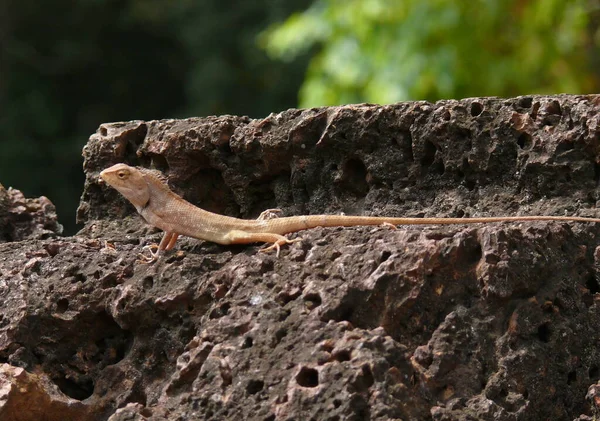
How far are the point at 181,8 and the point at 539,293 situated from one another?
13.8m

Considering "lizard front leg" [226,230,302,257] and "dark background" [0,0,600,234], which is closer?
"lizard front leg" [226,230,302,257]

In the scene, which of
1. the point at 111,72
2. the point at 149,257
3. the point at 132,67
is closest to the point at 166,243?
the point at 149,257

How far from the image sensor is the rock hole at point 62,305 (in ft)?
13.1

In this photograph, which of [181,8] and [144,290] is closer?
[144,290]

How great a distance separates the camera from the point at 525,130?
406 cm

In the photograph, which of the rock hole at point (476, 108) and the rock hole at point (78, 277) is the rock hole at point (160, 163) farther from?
the rock hole at point (476, 108)

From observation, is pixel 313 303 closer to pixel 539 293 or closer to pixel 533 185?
pixel 539 293

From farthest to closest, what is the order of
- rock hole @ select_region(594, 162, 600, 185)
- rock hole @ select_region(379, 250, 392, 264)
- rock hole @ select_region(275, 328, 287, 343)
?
rock hole @ select_region(594, 162, 600, 185) → rock hole @ select_region(379, 250, 392, 264) → rock hole @ select_region(275, 328, 287, 343)

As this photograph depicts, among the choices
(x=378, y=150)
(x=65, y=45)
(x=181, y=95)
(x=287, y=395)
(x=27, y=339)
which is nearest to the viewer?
(x=287, y=395)

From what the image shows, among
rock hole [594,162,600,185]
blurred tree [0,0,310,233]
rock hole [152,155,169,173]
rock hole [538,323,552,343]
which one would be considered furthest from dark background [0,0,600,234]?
rock hole [538,323,552,343]

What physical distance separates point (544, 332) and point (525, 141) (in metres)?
0.87

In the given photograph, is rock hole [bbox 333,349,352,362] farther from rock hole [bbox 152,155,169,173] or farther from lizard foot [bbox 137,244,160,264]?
rock hole [bbox 152,155,169,173]

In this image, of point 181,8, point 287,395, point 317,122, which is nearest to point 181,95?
point 181,8

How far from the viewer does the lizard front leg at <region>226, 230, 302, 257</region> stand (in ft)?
12.4
